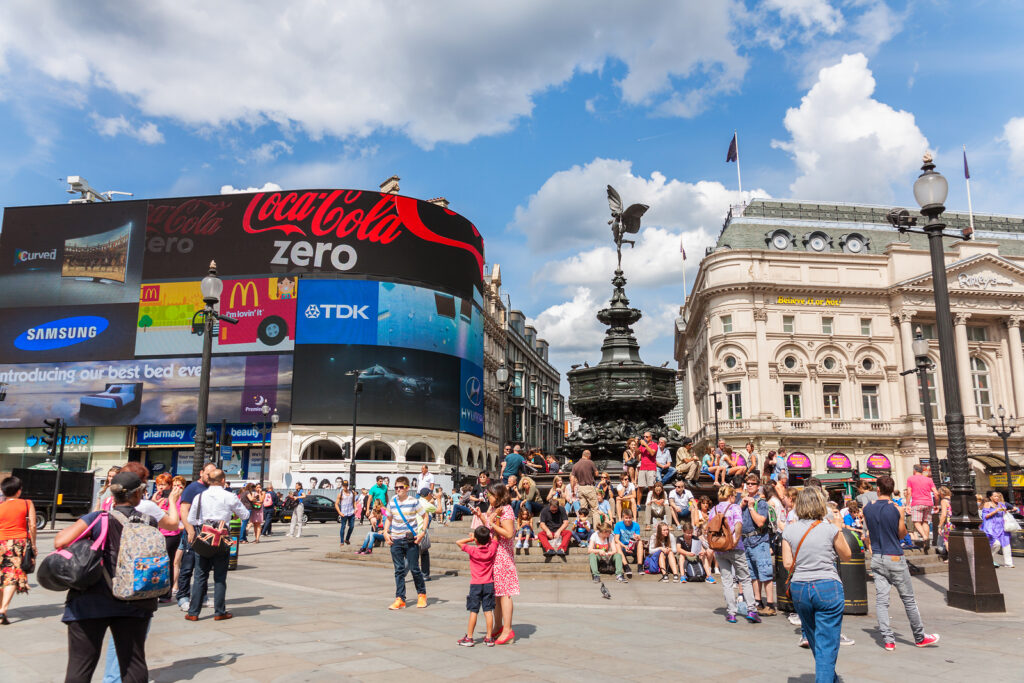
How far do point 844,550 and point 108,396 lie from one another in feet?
187

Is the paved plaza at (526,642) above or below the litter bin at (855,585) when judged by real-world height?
below

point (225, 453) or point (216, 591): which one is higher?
point (225, 453)

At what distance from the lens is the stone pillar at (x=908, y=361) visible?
170 ft

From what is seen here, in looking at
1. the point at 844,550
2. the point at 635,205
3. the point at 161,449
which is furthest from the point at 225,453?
the point at 844,550

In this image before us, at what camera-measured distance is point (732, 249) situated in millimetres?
54812

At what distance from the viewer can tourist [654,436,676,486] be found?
1592 cm

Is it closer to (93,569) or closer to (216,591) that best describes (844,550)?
(93,569)

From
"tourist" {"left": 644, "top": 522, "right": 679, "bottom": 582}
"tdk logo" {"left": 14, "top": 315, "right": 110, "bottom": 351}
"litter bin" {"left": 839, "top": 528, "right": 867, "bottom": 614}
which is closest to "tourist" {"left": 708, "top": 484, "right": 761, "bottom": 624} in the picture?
"litter bin" {"left": 839, "top": 528, "right": 867, "bottom": 614}

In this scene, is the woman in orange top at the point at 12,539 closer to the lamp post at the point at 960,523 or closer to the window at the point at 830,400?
the lamp post at the point at 960,523

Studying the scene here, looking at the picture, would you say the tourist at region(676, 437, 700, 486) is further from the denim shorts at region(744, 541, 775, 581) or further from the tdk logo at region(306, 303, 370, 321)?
the tdk logo at region(306, 303, 370, 321)

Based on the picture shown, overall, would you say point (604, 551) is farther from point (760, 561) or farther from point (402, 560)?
point (402, 560)

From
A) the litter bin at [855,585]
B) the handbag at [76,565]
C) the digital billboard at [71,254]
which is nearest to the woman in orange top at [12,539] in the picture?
the handbag at [76,565]

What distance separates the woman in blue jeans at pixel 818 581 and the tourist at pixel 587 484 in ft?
27.4

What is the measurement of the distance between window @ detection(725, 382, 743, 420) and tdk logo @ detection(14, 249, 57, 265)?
53.3 meters
